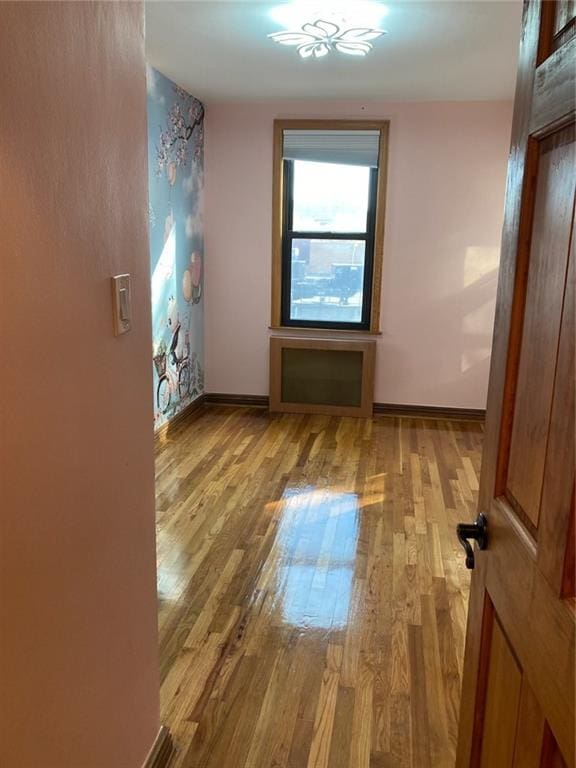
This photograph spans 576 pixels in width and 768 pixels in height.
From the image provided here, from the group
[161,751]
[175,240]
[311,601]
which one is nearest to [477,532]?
[161,751]

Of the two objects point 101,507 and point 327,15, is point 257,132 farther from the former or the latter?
point 101,507

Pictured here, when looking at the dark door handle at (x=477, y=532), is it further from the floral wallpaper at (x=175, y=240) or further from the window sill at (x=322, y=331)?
the window sill at (x=322, y=331)

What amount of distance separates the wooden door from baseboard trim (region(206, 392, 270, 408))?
4179 mm

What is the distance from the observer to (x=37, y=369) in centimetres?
100

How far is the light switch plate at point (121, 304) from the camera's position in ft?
4.19

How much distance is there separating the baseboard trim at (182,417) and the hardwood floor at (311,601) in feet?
0.46

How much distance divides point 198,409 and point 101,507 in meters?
3.95

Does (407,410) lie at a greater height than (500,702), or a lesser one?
lesser

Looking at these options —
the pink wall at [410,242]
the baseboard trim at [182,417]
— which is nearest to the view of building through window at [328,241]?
the pink wall at [410,242]

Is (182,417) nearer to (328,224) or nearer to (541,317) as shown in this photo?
(328,224)

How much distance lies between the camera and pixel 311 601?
2512 millimetres

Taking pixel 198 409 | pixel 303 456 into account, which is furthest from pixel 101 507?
pixel 198 409

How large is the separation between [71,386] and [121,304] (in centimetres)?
25

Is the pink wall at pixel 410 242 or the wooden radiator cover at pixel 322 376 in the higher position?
the pink wall at pixel 410 242
